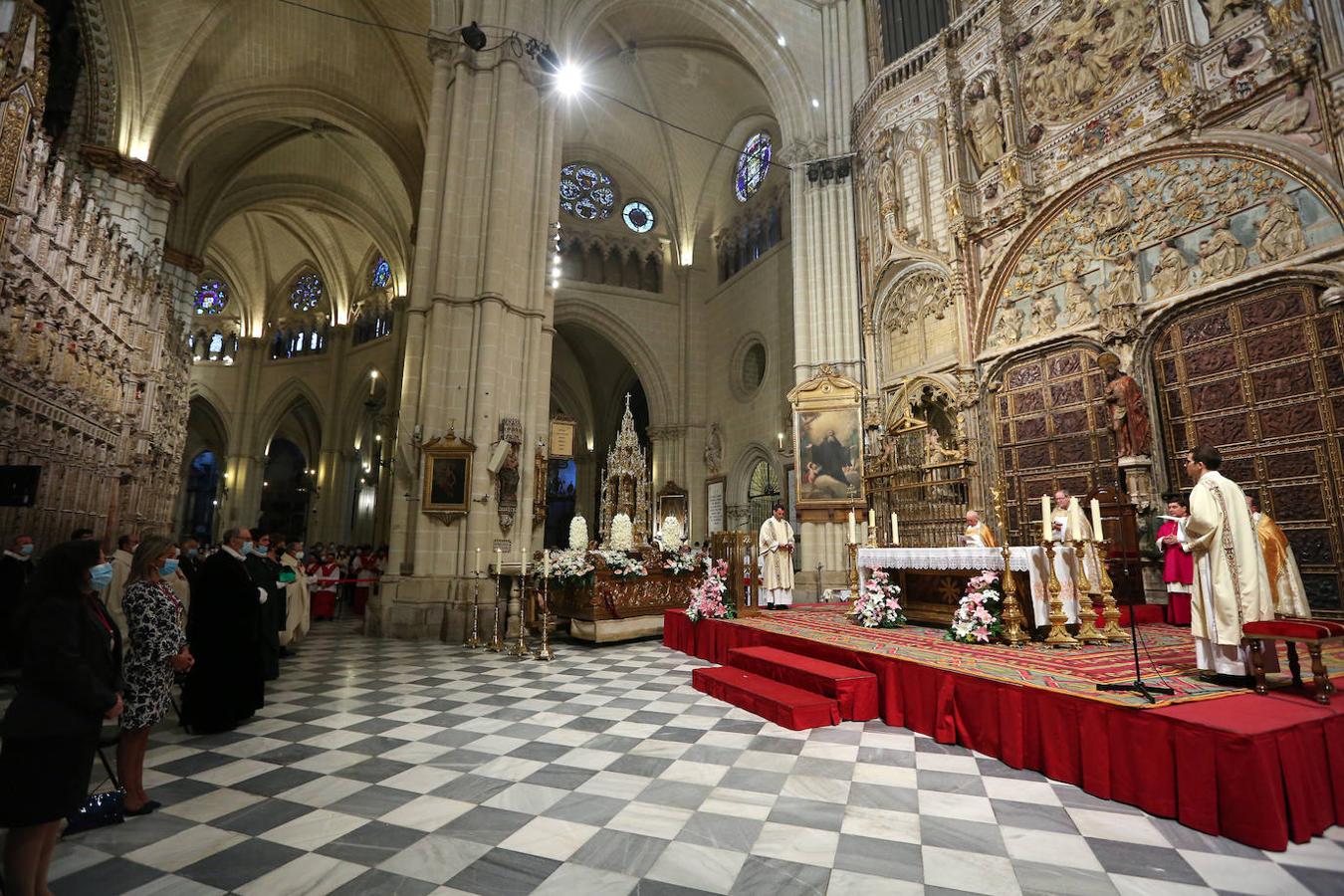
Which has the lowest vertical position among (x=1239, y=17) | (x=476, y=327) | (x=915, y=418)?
(x=915, y=418)

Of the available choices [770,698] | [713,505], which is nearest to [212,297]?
[713,505]

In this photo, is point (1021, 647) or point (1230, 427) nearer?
point (1021, 647)

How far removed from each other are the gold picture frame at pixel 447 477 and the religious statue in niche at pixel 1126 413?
9.88m

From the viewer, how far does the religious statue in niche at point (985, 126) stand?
1186 centimetres

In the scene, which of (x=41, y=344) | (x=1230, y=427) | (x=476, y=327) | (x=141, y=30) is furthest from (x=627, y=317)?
(x=1230, y=427)

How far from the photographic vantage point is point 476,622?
9234 millimetres

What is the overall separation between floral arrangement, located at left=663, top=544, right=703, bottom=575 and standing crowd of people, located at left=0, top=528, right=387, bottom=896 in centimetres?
532

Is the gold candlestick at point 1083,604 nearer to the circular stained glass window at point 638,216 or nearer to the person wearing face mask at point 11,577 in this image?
the person wearing face mask at point 11,577

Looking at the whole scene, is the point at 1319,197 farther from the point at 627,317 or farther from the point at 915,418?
the point at 627,317

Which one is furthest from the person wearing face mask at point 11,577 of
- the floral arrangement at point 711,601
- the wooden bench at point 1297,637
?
the wooden bench at point 1297,637

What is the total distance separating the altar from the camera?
20.9ft

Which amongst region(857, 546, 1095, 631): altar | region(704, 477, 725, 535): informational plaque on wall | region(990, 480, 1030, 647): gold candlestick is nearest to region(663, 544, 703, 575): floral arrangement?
region(857, 546, 1095, 631): altar

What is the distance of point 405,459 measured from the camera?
412 inches

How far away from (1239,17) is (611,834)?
12.3 m
